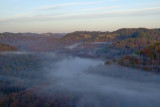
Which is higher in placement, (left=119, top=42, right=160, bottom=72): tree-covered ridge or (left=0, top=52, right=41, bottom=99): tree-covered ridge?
(left=119, top=42, right=160, bottom=72): tree-covered ridge

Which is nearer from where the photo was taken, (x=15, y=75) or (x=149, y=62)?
(x=149, y=62)

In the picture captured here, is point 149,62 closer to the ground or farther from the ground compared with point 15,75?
farther from the ground

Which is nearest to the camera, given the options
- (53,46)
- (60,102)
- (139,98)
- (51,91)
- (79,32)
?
(139,98)

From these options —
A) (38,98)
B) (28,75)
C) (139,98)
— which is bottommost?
(28,75)

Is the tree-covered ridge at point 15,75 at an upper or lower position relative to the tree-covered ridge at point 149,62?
lower

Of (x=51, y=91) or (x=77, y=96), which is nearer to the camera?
(x=77, y=96)

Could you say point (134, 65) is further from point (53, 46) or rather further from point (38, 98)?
point (53, 46)

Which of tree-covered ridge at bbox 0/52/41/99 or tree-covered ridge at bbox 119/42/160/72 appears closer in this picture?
tree-covered ridge at bbox 119/42/160/72

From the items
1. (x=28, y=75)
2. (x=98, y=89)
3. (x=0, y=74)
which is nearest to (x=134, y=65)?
(x=98, y=89)

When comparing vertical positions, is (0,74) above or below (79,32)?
below

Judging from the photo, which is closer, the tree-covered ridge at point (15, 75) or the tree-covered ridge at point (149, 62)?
the tree-covered ridge at point (149, 62)

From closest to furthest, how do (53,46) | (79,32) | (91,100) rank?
(91,100), (53,46), (79,32)
